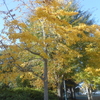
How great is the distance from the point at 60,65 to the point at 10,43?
3653 mm

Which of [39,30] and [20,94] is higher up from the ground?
[39,30]

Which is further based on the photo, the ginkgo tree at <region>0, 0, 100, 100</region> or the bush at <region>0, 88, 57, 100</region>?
the bush at <region>0, 88, 57, 100</region>

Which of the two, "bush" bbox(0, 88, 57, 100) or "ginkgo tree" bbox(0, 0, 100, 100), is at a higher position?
Result: "ginkgo tree" bbox(0, 0, 100, 100)

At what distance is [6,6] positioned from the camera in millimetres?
5770

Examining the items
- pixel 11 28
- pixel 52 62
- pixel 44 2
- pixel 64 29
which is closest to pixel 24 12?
pixel 44 2

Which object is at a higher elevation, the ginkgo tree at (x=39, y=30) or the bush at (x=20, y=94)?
the ginkgo tree at (x=39, y=30)

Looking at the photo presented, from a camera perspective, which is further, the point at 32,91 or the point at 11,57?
the point at 32,91

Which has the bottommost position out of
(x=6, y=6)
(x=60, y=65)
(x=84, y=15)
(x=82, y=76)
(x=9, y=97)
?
(x=9, y=97)

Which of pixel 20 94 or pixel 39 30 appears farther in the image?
pixel 20 94

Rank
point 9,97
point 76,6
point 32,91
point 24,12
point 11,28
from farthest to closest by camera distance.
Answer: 1. point 76,6
2. point 32,91
3. point 9,97
4. point 24,12
5. point 11,28

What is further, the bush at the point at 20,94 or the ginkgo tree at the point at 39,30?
the bush at the point at 20,94

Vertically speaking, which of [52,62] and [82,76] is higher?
[52,62]

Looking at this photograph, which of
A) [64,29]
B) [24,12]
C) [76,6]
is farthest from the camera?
[76,6]

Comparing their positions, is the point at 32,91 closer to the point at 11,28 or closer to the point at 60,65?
the point at 60,65
